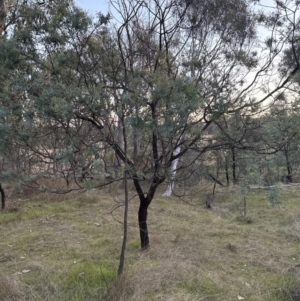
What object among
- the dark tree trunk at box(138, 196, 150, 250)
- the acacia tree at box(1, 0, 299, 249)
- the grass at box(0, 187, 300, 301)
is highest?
the acacia tree at box(1, 0, 299, 249)

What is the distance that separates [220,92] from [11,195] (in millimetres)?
5737

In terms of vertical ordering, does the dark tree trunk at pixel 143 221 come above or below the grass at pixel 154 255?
above

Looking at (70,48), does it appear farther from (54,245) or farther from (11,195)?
(11,195)

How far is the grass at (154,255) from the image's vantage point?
2.82 m

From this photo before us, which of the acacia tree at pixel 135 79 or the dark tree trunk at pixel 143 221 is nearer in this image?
the acacia tree at pixel 135 79

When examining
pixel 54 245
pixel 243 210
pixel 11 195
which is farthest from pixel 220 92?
pixel 11 195

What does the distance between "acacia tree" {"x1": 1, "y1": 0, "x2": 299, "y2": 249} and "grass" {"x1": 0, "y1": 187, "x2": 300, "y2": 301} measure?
0.63m

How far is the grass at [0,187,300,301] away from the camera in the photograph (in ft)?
9.26

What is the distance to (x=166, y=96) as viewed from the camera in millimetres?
2518

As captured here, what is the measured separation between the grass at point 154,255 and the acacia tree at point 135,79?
63 cm

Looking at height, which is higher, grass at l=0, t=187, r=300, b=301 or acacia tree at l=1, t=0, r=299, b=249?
acacia tree at l=1, t=0, r=299, b=249

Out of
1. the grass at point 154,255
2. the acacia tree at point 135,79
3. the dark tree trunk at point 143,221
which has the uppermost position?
the acacia tree at point 135,79

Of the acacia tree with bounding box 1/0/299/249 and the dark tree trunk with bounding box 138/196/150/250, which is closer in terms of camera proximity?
the acacia tree with bounding box 1/0/299/249

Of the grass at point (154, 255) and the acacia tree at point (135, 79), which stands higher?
the acacia tree at point (135, 79)
